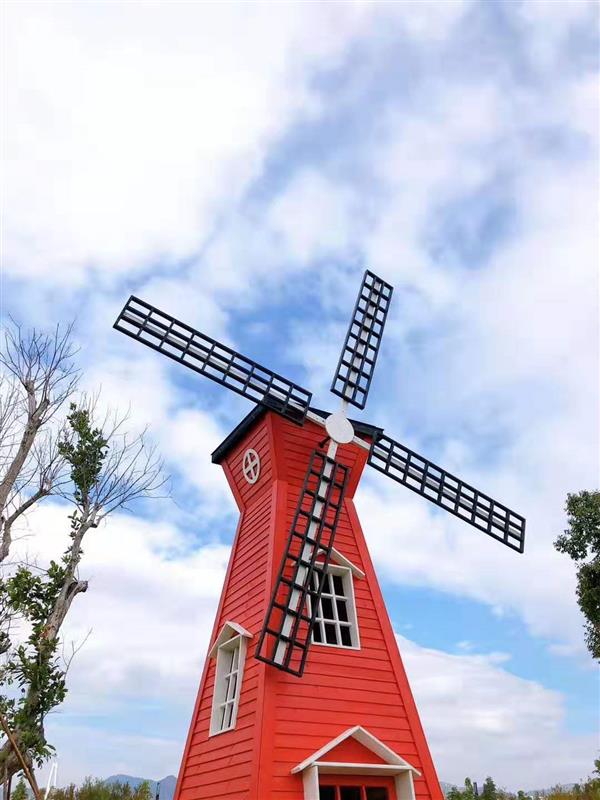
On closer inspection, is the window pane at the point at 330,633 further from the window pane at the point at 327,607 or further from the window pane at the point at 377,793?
the window pane at the point at 377,793

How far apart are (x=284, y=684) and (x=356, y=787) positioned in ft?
5.39

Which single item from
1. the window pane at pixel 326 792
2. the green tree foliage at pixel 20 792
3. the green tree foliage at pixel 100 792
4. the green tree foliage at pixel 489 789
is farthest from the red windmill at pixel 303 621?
the green tree foliage at pixel 489 789

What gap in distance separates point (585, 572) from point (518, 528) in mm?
4776

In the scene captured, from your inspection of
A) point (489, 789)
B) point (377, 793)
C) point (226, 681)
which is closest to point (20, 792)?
point (226, 681)

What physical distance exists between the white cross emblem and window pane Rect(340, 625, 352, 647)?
3.10 metres

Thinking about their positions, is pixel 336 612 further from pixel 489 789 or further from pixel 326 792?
pixel 489 789

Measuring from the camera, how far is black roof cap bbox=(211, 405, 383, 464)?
11.5m

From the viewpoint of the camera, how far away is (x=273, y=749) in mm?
8055

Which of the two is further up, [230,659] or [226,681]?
[230,659]

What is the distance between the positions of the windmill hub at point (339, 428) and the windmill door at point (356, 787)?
5056 mm

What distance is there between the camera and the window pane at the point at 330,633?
9781 millimetres

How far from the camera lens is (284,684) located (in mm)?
8672

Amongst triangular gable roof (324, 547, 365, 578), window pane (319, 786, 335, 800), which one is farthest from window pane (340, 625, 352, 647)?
window pane (319, 786, 335, 800)

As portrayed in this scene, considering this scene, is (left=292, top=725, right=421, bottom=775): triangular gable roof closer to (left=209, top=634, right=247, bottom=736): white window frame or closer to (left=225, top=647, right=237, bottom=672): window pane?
(left=209, top=634, right=247, bottom=736): white window frame
